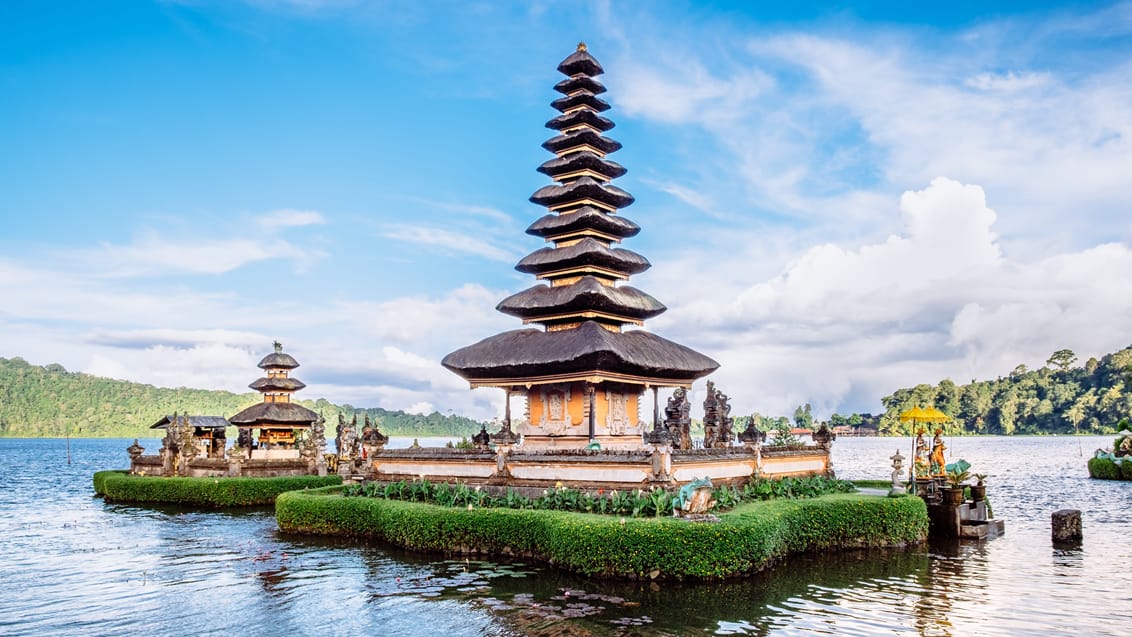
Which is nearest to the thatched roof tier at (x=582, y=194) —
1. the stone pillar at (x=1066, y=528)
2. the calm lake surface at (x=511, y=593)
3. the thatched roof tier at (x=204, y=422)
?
the calm lake surface at (x=511, y=593)

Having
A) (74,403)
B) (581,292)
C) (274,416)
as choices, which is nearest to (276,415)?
(274,416)

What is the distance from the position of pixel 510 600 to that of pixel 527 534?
3.69 m

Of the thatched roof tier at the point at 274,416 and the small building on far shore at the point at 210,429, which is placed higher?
the thatched roof tier at the point at 274,416

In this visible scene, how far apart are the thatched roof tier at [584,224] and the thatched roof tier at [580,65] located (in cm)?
638

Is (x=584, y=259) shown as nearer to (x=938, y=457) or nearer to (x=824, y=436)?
(x=824, y=436)

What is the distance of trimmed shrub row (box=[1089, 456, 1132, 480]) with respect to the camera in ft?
170

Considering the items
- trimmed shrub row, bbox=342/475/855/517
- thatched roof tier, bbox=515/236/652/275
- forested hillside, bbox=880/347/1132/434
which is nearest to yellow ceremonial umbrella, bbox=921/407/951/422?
trimmed shrub row, bbox=342/475/855/517

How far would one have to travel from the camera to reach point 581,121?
3303 centimetres

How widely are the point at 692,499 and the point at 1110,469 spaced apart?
49.2m

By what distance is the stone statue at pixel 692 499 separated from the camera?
17969mm

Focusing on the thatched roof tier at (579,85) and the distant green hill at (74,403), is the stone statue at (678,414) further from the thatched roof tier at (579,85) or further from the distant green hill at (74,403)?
the distant green hill at (74,403)

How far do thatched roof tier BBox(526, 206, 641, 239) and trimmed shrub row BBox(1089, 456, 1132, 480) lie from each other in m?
41.0

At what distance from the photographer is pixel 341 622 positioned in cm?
1438

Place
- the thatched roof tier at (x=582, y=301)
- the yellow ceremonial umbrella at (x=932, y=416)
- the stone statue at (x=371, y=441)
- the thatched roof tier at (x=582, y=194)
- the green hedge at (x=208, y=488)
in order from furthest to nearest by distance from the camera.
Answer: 1. the green hedge at (x=208, y=488)
2. the thatched roof tier at (x=582, y=194)
3. the thatched roof tier at (x=582, y=301)
4. the stone statue at (x=371, y=441)
5. the yellow ceremonial umbrella at (x=932, y=416)
